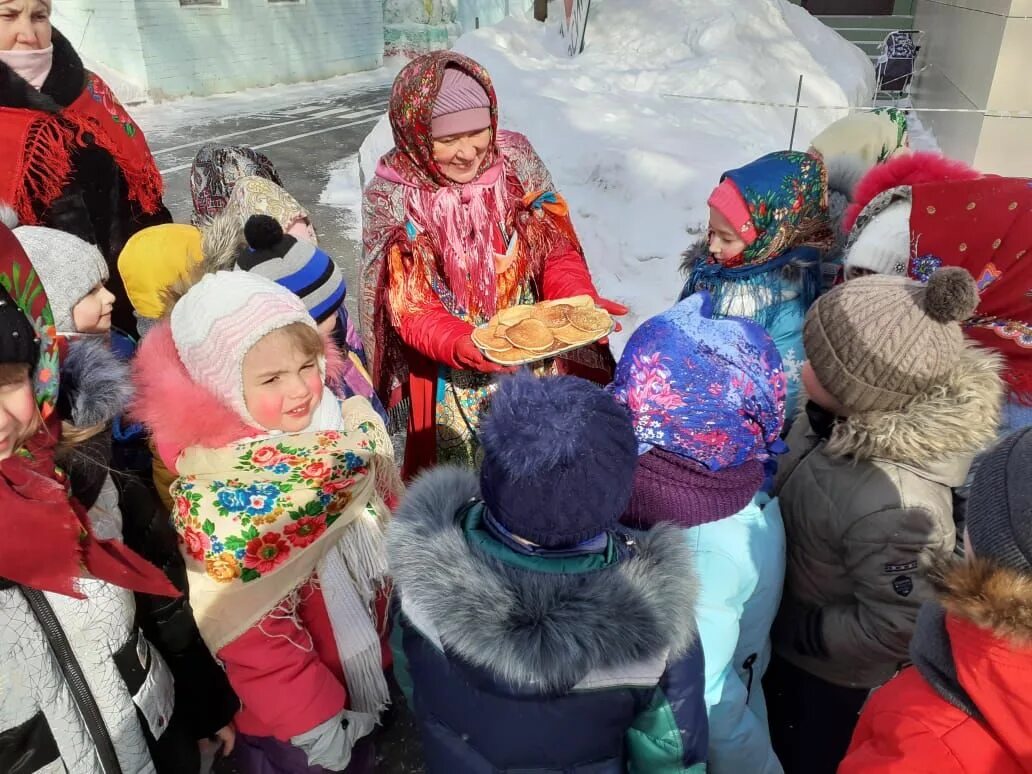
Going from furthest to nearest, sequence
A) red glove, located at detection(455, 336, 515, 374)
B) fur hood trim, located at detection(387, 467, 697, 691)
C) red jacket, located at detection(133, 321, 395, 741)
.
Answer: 1. red glove, located at detection(455, 336, 515, 374)
2. red jacket, located at detection(133, 321, 395, 741)
3. fur hood trim, located at detection(387, 467, 697, 691)

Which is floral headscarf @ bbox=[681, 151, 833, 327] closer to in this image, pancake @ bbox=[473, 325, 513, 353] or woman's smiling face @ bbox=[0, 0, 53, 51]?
pancake @ bbox=[473, 325, 513, 353]

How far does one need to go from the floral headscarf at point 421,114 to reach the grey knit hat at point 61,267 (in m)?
1.02

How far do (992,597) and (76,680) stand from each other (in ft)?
5.34

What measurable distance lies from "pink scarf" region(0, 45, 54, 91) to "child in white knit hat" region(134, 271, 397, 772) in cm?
146

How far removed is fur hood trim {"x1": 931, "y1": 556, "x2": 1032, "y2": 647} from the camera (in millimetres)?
934

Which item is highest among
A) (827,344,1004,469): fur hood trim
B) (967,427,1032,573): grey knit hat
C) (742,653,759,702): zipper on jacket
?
(967,427,1032,573): grey knit hat

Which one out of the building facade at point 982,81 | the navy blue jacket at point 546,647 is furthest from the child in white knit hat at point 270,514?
the building facade at point 982,81

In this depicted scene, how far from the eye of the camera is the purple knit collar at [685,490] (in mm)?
1475

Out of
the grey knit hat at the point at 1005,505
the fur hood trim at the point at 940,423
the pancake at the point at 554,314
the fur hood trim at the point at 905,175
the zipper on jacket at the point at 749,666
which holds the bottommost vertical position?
the zipper on jacket at the point at 749,666

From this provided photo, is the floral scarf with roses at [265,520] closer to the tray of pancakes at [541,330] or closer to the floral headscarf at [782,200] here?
the tray of pancakes at [541,330]

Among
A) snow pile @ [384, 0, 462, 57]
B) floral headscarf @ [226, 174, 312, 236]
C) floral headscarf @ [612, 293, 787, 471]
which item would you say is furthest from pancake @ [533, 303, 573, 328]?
snow pile @ [384, 0, 462, 57]

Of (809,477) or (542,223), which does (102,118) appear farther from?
(809,477)

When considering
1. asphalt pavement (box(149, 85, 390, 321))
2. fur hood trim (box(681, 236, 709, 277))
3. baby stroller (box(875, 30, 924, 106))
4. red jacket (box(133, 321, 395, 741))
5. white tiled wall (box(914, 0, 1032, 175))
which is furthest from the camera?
baby stroller (box(875, 30, 924, 106))

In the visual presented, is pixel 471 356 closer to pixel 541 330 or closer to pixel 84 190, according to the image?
pixel 541 330
